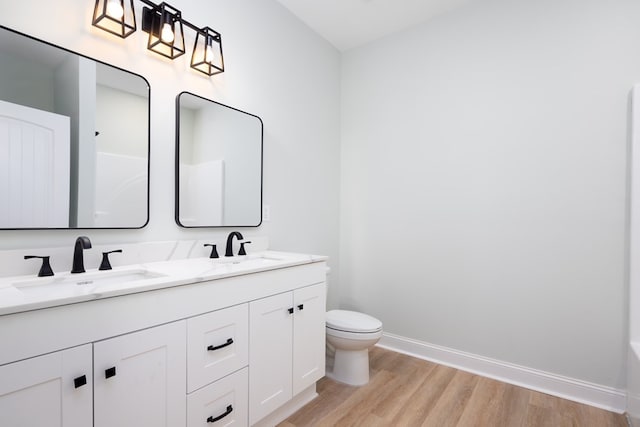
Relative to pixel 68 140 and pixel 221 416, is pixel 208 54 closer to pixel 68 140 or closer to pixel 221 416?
pixel 68 140

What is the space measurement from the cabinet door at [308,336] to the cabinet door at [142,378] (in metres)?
0.68

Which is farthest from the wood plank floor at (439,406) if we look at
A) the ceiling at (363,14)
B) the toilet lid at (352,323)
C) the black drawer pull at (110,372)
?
the ceiling at (363,14)

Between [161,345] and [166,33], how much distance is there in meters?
1.48

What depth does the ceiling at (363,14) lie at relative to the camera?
2398 mm

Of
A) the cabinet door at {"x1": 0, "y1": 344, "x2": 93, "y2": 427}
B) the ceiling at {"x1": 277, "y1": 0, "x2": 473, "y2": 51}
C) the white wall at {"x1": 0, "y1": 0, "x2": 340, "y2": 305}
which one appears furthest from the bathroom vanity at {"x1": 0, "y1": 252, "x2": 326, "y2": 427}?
the ceiling at {"x1": 277, "y1": 0, "x2": 473, "y2": 51}

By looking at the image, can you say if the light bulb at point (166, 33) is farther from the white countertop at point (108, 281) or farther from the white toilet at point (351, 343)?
the white toilet at point (351, 343)

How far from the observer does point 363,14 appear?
2.52m

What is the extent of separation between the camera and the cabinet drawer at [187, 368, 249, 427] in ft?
4.23

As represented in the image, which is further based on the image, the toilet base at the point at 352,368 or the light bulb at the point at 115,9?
the toilet base at the point at 352,368

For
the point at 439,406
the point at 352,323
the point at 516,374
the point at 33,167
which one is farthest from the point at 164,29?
the point at 516,374

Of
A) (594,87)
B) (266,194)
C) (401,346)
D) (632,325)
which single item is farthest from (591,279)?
(266,194)

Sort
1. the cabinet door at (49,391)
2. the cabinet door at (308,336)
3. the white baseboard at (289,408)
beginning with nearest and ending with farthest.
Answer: the cabinet door at (49,391)
the white baseboard at (289,408)
the cabinet door at (308,336)

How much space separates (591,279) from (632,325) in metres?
0.29

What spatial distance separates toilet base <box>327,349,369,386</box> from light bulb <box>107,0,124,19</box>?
2268mm
